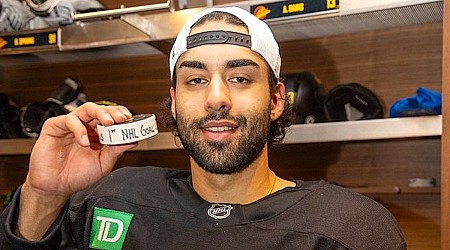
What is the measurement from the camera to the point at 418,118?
59.7 inches

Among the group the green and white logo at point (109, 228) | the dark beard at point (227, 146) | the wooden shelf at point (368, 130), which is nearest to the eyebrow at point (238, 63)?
the dark beard at point (227, 146)

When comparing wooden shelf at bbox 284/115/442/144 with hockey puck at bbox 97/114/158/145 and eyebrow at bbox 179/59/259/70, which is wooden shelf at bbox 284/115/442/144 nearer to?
eyebrow at bbox 179/59/259/70

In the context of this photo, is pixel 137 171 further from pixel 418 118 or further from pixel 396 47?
pixel 396 47

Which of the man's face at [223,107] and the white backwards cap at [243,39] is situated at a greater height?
the white backwards cap at [243,39]

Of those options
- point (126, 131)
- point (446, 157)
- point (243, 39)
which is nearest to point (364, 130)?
point (446, 157)

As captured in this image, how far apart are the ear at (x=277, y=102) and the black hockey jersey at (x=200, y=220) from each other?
0.16m

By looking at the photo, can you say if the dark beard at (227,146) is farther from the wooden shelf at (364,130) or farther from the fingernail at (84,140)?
the wooden shelf at (364,130)

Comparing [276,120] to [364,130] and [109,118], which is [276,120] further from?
[109,118]

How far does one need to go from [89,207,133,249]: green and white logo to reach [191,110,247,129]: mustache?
0.77 ft

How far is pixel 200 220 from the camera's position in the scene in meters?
1.22

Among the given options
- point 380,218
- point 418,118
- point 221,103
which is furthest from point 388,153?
point 221,103

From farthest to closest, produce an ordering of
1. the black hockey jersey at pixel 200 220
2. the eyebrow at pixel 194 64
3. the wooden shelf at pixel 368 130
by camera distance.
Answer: the wooden shelf at pixel 368 130 < the eyebrow at pixel 194 64 < the black hockey jersey at pixel 200 220

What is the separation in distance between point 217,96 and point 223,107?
0.02 meters

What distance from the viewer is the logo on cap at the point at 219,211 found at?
3.98 ft
